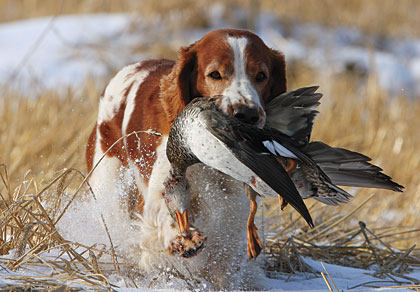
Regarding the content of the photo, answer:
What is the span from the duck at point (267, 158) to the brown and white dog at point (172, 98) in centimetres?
13

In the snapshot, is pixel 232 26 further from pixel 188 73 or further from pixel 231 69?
pixel 231 69

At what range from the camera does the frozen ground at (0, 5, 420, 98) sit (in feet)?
29.5

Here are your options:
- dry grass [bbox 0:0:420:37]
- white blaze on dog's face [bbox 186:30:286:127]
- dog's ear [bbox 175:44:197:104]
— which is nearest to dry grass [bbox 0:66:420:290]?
dog's ear [bbox 175:44:197:104]

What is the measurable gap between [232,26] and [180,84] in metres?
7.05

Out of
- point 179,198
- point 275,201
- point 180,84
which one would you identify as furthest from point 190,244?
point 275,201

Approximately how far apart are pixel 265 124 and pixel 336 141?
3.51 meters

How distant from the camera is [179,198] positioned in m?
2.74

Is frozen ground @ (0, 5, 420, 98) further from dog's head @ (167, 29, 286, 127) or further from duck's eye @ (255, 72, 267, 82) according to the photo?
duck's eye @ (255, 72, 267, 82)

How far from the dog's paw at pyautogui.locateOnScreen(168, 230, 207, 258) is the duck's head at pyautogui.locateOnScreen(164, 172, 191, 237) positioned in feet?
0.07

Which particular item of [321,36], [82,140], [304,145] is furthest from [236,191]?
[321,36]

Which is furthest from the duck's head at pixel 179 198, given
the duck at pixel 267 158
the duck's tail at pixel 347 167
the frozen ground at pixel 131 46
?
the frozen ground at pixel 131 46

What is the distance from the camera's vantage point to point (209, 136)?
2.29 m

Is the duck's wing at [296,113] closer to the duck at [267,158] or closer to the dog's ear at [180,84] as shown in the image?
the duck at [267,158]

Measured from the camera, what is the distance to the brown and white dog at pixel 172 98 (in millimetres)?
2895
